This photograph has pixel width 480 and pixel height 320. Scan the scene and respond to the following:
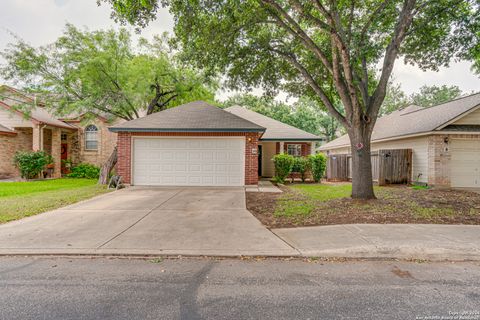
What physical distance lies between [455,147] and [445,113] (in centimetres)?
225

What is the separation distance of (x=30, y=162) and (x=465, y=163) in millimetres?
23476

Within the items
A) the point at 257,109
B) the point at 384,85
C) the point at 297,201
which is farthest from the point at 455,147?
the point at 257,109

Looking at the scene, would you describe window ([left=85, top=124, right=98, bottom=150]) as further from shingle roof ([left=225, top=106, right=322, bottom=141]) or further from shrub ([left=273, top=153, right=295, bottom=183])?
shrub ([left=273, top=153, right=295, bottom=183])

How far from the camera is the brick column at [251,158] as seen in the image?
11023 mm

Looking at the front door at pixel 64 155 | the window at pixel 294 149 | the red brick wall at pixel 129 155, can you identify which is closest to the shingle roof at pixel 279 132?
the window at pixel 294 149

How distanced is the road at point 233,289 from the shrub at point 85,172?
1421cm

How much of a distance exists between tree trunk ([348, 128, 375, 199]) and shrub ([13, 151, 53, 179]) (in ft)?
55.7

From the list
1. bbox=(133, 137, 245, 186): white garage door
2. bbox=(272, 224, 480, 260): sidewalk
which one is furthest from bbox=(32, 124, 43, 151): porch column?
bbox=(272, 224, 480, 260): sidewalk

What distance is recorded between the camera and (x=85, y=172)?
16.6 meters

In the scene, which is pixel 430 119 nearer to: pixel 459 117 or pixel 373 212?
pixel 459 117

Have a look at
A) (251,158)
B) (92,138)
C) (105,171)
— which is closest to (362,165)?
(251,158)

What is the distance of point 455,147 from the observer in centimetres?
1163

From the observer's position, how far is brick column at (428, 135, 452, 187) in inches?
451

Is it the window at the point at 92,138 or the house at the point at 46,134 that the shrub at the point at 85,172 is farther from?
the window at the point at 92,138
